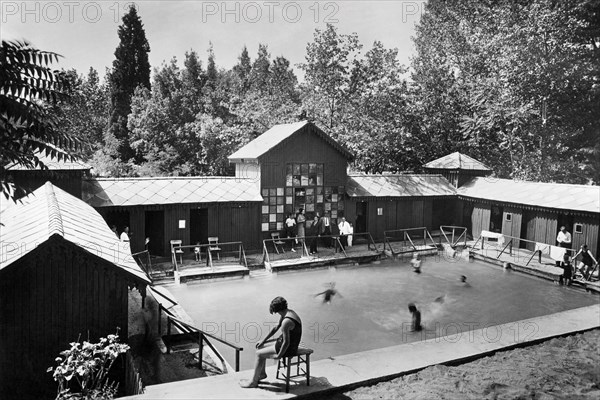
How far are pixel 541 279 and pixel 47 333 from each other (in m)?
19.8

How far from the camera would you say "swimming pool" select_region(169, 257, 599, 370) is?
14172mm

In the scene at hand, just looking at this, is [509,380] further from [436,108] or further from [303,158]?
[436,108]

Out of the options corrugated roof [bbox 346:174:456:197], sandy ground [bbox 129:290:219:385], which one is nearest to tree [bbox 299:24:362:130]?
corrugated roof [bbox 346:174:456:197]

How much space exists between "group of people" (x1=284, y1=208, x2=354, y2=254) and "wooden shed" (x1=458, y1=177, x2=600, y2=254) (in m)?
8.54

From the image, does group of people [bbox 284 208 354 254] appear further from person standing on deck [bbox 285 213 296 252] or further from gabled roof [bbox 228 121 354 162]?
gabled roof [bbox 228 121 354 162]

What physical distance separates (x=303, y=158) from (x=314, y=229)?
12.7 feet

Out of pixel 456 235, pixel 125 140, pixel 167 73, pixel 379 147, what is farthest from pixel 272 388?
pixel 167 73

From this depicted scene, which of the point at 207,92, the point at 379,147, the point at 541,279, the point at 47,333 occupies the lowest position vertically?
the point at 541,279

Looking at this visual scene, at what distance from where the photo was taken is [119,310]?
1062cm

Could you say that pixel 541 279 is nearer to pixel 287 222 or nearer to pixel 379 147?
pixel 287 222

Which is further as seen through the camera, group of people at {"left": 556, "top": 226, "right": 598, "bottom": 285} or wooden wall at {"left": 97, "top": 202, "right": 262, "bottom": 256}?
wooden wall at {"left": 97, "top": 202, "right": 262, "bottom": 256}

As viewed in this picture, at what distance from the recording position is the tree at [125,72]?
155ft

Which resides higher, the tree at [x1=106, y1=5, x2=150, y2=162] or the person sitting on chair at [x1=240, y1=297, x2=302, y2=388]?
the tree at [x1=106, y1=5, x2=150, y2=162]

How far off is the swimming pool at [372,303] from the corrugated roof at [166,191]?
5.10 metres
